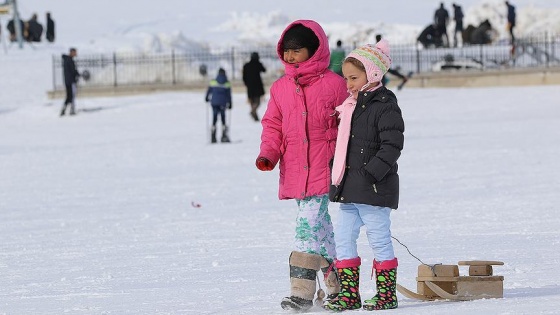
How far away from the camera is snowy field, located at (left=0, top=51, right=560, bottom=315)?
8.53 meters

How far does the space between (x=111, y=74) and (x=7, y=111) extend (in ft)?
23.3

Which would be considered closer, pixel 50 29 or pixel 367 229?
pixel 367 229

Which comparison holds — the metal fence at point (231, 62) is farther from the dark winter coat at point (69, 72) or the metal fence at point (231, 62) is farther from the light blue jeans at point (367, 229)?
the light blue jeans at point (367, 229)

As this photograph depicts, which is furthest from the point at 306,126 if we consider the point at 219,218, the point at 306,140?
the point at 219,218

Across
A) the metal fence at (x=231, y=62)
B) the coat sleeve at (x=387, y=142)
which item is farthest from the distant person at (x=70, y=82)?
the coat sleeve at (x=387, y=142)

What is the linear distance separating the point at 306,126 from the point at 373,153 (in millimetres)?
440

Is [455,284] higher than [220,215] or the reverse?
higher

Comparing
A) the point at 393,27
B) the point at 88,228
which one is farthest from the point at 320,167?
the point at 393,27

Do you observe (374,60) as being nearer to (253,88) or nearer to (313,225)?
(313,225)

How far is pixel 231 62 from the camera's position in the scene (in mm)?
46781

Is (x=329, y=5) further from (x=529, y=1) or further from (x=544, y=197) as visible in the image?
(x=544, y=197)

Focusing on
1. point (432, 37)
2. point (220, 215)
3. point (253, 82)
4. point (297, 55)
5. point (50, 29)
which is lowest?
point (220, 215)

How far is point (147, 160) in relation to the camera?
22312 mm

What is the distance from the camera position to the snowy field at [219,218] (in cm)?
853
